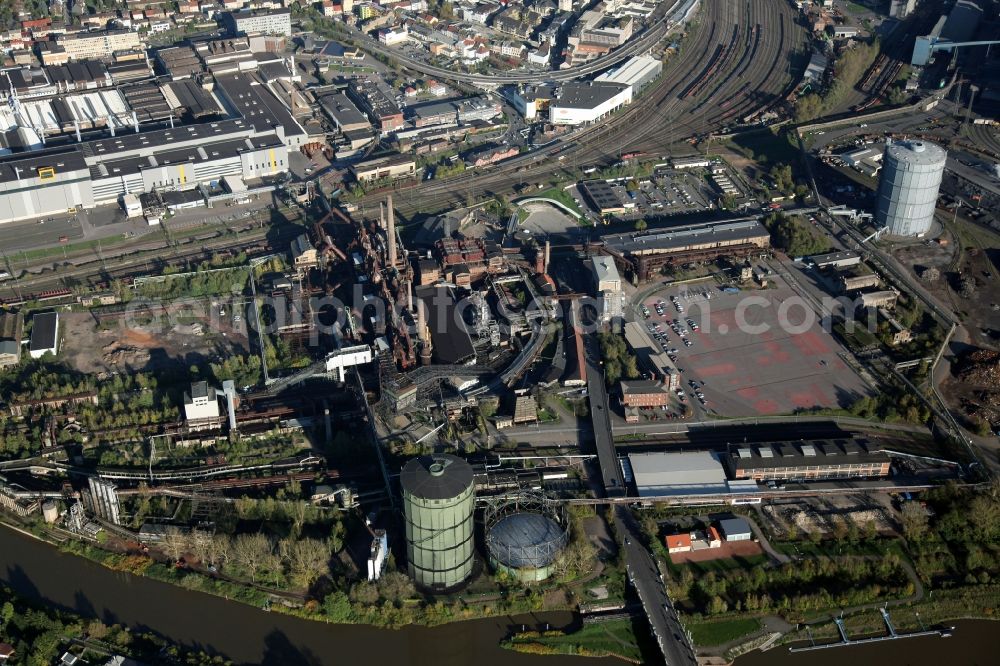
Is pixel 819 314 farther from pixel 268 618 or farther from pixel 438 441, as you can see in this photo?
pixel 268 618

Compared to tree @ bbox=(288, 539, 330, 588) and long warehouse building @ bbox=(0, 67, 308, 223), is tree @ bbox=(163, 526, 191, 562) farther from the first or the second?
long warehouse building @ bbox=(0, 67, 308, 223)

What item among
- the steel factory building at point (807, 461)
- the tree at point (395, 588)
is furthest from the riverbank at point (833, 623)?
the tree at point (395, 588)

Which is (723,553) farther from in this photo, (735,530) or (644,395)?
(644,395)

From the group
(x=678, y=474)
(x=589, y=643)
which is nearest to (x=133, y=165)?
(x=678, y=474)

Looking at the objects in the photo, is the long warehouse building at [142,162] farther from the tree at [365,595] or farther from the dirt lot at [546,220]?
the tree at [365,595]

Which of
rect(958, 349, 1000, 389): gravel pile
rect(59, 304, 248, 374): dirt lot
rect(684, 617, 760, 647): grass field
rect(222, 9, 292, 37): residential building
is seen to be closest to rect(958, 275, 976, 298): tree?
rect(958, 349, 1000, 389): gravel pile

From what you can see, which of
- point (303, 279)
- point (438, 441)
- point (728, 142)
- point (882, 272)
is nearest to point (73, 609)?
point (438, 441)
